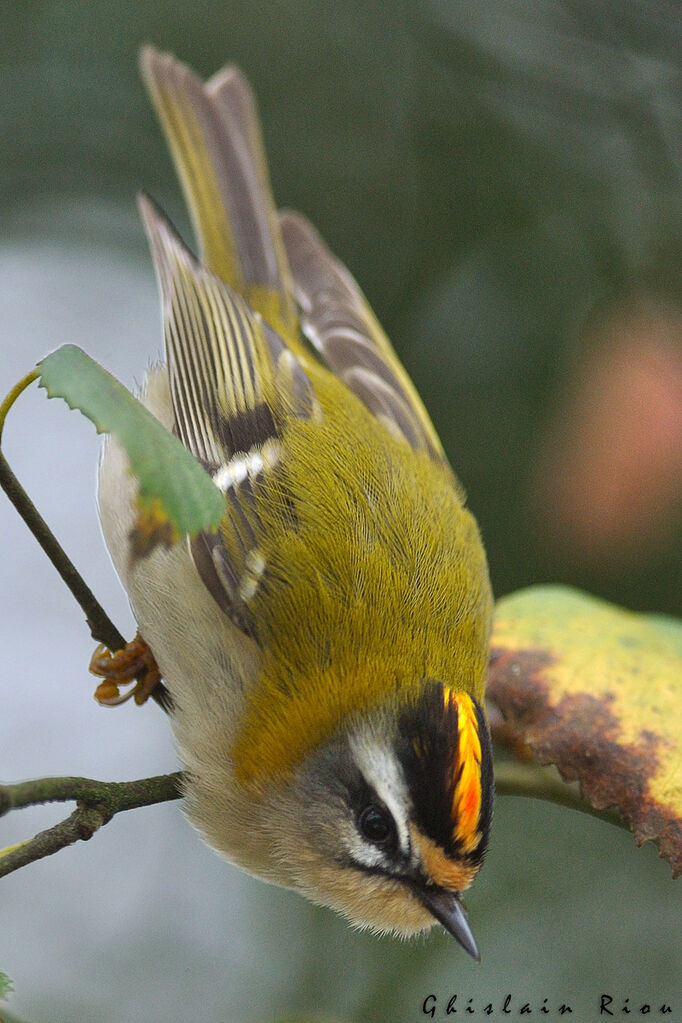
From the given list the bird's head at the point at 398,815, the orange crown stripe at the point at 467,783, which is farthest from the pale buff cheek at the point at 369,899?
the orange crown stripe at the point at 467,783

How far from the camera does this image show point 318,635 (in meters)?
1.96

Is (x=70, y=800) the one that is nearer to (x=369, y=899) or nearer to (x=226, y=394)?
(x=369, y=899)

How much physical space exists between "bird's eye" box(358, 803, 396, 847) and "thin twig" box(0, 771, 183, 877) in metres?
0.40

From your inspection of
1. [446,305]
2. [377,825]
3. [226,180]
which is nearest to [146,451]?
[377,825]

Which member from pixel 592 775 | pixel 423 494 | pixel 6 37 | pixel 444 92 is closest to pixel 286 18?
pixel 444 92

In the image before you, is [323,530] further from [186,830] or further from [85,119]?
[85,119]

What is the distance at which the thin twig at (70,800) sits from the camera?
1134 mm

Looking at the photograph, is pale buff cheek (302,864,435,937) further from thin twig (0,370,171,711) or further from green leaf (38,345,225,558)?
green leaf (38,345,225,558)

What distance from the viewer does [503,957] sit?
320 cm

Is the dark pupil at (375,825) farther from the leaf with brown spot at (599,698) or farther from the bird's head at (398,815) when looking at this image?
Answer: the leaf with brown spot at (599,698)

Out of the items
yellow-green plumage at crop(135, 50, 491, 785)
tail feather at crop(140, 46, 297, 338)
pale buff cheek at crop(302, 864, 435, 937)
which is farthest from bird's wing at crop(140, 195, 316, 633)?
pale buff cheek at crop(302, 864, 435, 937)

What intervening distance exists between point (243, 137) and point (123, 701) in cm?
180

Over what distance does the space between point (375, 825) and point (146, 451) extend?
1016mm

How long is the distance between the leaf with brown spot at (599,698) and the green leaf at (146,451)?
1.01m
